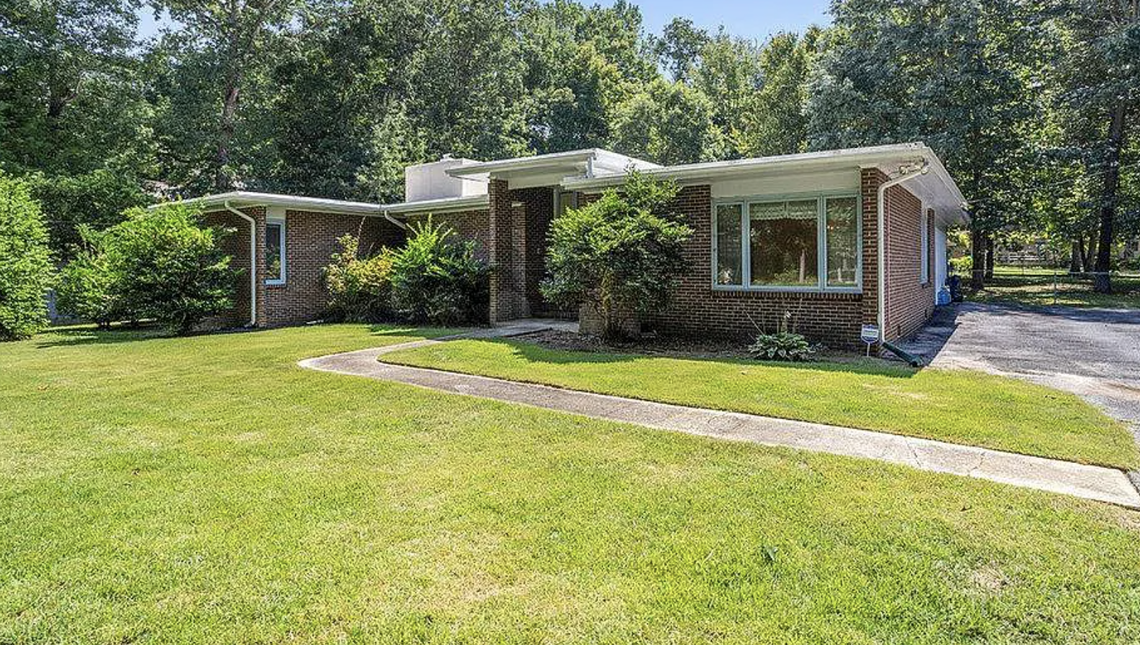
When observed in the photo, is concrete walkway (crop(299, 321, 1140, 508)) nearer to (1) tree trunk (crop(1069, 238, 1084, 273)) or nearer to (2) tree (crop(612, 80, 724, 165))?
(2) tree (crop(612, 80, 724, 165))

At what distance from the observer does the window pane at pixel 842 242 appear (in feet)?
31.0

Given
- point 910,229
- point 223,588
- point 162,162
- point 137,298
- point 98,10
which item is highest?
point 98,10

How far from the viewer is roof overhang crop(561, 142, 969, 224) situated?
8.45m

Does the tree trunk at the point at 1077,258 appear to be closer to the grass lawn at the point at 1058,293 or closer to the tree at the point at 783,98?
the grass lawn at the point at 1058,293

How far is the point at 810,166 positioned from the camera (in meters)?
9.19

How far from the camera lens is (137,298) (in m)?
13.1

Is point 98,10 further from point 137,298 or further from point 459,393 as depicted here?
point 459,393

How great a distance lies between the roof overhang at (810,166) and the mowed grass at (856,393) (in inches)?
105

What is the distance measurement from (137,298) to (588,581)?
1352 cm

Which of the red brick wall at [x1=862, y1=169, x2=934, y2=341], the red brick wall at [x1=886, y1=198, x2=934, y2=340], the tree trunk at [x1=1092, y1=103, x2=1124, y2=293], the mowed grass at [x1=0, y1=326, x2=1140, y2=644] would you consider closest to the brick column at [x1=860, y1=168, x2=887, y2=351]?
the red brick wall at [x1=862, y1=169, x2=934, y2=341]

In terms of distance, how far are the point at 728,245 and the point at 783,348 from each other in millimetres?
2200

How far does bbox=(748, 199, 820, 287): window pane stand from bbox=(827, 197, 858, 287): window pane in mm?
208

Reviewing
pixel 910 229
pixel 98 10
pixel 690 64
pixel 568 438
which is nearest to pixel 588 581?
pixel 568 438

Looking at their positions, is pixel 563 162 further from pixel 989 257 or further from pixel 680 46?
pixel 680 46
